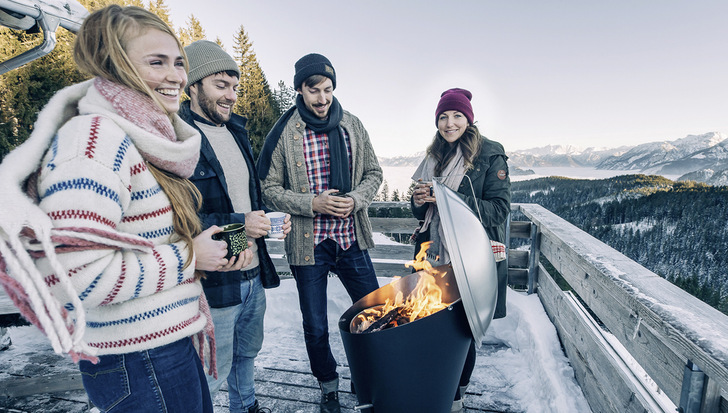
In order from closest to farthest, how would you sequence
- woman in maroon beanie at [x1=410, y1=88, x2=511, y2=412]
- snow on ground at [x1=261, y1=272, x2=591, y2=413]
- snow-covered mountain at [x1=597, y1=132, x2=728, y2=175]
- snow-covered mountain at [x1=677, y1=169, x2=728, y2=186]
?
woman in maroon beanie at [x1=410, y1=88, x2=511, y2=412], snow on ground at [x1=261, y1=272, x2=591, y2=413], snow-covered mountain at [x1=677, y1=169, x2=728, y2=186], snow-covered mountain at [x1=597, y1=132, x2=728, y2=175]

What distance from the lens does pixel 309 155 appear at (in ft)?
7.36

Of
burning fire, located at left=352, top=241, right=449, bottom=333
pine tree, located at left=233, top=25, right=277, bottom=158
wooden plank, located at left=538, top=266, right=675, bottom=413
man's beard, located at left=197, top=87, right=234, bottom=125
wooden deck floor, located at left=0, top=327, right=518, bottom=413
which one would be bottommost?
wooden deck floor, located at left=0, top=327, right=518, bottom=413

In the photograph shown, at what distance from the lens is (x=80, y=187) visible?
2.48ft

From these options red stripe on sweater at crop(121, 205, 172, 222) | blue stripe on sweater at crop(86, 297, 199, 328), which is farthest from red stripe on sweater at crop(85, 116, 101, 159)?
blue stripe on sweater at crop(86, 297, 199, 328)

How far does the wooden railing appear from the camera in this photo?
3.42ft

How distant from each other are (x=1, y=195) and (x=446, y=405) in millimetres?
1797

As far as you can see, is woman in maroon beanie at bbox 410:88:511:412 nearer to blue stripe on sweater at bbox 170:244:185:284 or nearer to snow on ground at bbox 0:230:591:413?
snow on ground at bbox 0:230:591:413

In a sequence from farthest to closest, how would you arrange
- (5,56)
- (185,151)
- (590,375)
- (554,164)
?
1. (554,164)
2. (5,56)
3. (590,375)
4. (185,151)

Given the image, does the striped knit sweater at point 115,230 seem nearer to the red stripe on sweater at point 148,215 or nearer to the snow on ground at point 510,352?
the red stripe on sweater at point 148,215

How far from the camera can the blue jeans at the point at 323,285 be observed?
2.19 meters

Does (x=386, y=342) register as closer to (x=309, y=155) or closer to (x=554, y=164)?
(x=309, y=155)

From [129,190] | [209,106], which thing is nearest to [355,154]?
[209,106]

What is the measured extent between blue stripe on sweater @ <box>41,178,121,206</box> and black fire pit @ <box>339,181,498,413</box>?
102 centimetres

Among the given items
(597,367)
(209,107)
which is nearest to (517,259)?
(597,367)
